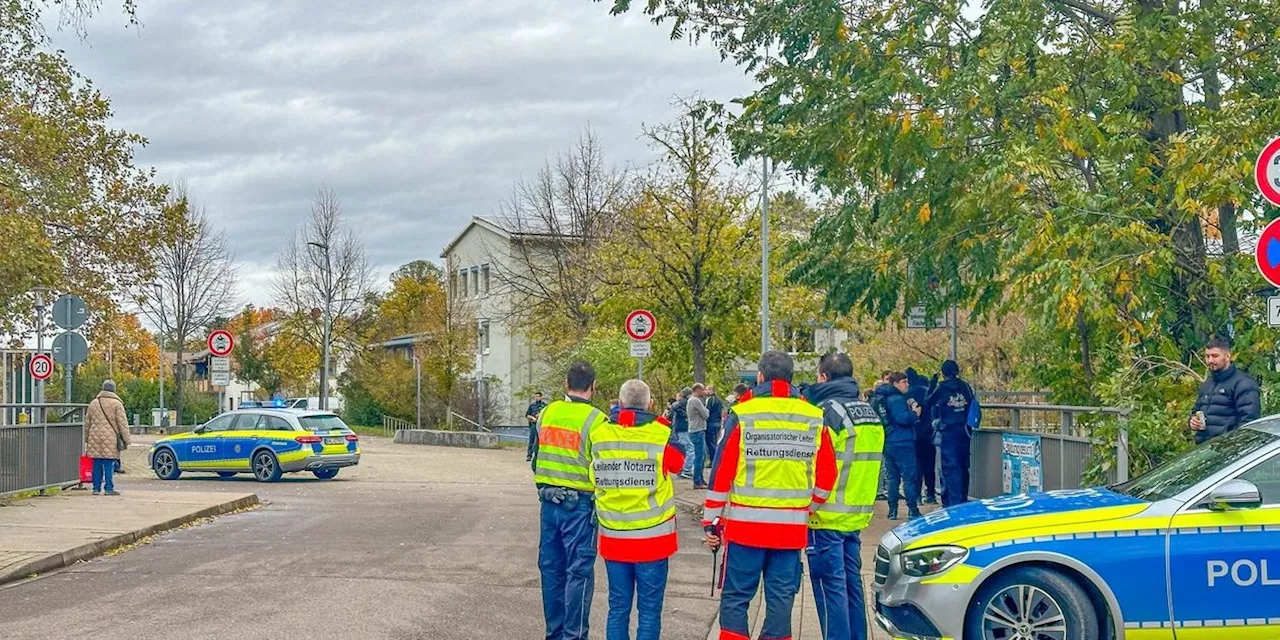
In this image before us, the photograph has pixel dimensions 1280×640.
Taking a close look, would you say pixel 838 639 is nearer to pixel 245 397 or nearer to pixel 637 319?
pixel 637 319

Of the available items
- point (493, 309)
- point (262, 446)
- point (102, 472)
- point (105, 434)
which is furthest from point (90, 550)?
point (493, 309)

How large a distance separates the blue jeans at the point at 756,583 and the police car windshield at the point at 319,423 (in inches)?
757

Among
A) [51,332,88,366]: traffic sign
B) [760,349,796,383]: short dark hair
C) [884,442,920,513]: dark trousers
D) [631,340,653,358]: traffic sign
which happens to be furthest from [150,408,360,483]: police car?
[760,349,796,383]: short dark hair

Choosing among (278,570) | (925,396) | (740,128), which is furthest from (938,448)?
(278,570)

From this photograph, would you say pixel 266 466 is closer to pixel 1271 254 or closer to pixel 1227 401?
pixel 1227 401

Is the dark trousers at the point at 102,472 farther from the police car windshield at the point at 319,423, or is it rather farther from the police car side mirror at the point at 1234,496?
the police car side mirror at the point at 1234,496

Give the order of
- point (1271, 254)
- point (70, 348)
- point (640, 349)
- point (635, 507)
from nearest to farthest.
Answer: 1. point (635, 507)
2. point (1271, 254)
3. point (70, 348)
4. point (640, 349)

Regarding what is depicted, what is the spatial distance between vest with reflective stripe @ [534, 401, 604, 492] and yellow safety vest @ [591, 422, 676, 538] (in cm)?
29

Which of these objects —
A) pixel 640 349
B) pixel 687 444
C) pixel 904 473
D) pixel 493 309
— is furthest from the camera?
pixel 493 309

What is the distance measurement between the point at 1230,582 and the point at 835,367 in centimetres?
250

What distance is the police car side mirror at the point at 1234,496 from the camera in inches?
275

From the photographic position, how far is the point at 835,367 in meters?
8.14

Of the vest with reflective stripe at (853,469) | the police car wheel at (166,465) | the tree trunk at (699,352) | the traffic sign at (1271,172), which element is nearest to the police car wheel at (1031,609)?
the vest with reflective stripe at (853,469)

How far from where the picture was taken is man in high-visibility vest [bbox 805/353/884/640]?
7.86 m
